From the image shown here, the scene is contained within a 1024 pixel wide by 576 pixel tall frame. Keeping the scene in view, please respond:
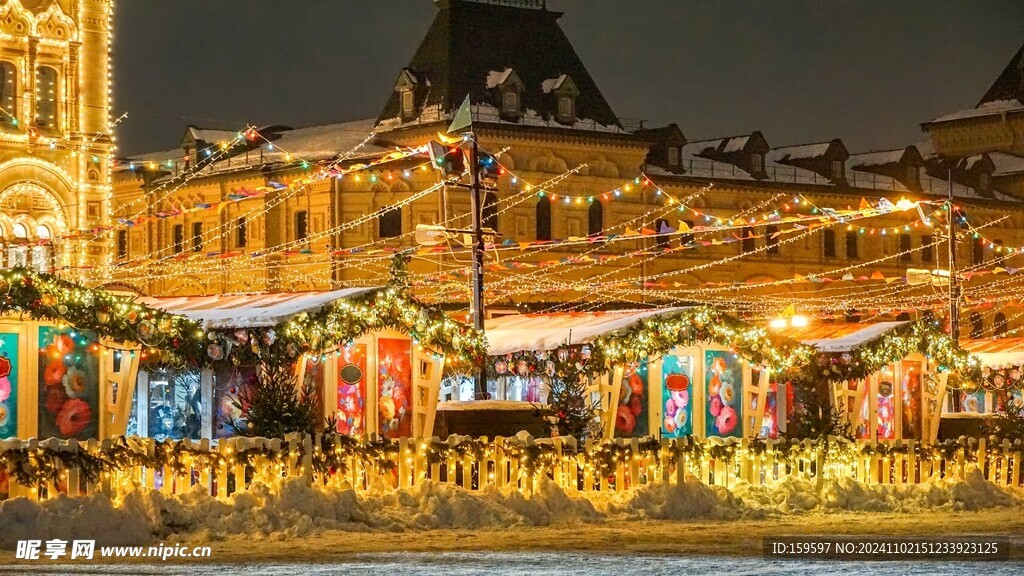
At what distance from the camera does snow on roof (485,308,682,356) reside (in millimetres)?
27109

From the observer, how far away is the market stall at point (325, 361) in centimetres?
2209

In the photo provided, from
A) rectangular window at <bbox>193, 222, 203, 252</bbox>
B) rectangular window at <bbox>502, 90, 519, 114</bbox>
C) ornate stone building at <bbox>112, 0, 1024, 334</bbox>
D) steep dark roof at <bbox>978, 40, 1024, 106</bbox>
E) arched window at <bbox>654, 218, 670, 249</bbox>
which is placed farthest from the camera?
steep dark roof at <bbox>978, 40, 1024, 106</bbox>

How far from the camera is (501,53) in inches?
2398

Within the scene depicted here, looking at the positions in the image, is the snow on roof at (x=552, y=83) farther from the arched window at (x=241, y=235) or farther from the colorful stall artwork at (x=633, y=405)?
the colorful stall artwork at (x=633, y=405)

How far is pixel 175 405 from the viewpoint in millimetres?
23531

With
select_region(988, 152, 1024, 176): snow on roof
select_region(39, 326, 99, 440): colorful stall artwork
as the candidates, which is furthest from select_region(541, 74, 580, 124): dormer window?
select_region(39, 326, 99, 440): colorful stall artwork

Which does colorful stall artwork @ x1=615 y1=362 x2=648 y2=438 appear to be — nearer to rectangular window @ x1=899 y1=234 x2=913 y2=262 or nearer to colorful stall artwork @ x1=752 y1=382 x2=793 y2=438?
colorful stall artwork @ x1=752 y1=382 x2=793 y2=438

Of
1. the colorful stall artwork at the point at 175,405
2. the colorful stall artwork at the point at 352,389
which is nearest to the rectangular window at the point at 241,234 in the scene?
the colorful stall artwork at the point at 175,405

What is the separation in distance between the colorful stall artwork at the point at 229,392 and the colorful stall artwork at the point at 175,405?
11.8 inches

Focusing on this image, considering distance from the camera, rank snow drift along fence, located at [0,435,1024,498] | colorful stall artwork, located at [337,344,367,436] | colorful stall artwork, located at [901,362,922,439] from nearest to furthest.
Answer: snow drift along fence, located at [0,435,1024,498] < colorful stall artwork, located at [337,344,367,436] < colorful stall artwork, located at [901,362,922,439]

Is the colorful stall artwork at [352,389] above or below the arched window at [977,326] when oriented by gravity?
below

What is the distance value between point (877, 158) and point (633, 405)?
1880 inches

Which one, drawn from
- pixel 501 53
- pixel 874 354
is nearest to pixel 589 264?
pixel 501 53

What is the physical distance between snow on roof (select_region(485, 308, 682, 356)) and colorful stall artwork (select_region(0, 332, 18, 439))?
318 inches
